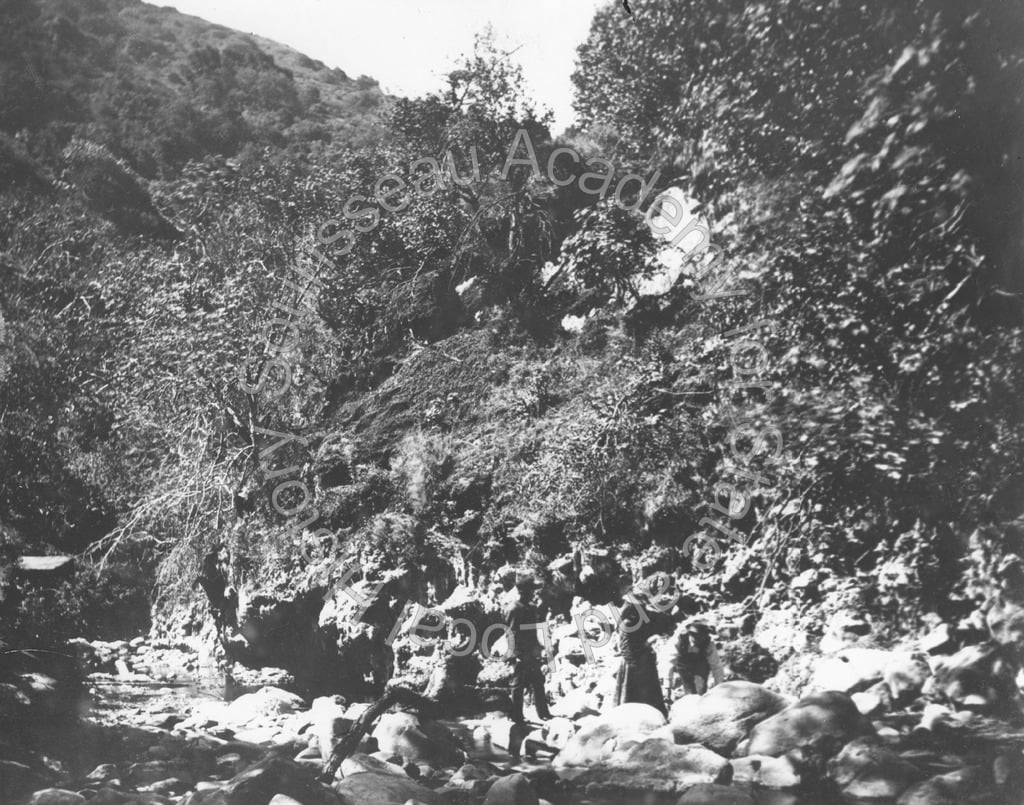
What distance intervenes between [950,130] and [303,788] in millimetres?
3409

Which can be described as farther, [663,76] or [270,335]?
[270,335]

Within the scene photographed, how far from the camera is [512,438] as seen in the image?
10.7 ft

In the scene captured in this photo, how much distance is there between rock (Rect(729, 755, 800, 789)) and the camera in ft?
8.18

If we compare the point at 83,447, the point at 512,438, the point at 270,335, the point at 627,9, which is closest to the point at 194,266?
the point at 270,335

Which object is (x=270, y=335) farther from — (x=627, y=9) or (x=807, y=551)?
(x=807, y=551)

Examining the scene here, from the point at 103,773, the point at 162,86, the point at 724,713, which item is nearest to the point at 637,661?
the point at 724,713

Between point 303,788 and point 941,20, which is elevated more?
point 941,20

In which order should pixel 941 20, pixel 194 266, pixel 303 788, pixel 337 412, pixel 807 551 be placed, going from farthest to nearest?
pixel 194 266
pixel 337 412
pixel 303 788
pixel 807 551
pixel 941 20

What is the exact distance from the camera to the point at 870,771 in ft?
7.88

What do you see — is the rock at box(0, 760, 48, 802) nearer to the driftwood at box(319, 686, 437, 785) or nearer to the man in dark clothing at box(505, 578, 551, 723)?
the driftwood at box(319, 686, 437, 785)

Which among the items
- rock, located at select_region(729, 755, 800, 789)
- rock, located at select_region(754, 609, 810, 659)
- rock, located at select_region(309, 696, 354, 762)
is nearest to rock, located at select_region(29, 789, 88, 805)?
rock, located at select_region(309, 696, 354, 762)

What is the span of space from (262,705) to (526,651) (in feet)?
4.27

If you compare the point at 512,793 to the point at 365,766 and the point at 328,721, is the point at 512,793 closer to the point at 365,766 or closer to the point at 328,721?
the point at 365,766

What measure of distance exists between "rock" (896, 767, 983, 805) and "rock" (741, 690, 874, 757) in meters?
0.21
